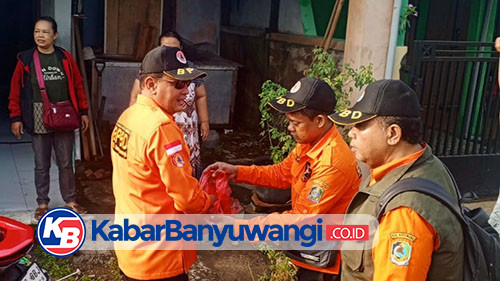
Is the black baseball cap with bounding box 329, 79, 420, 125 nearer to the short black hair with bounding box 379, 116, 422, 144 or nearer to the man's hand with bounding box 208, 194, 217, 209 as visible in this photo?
the short black hair with bounding box 379, 116, 422, 144

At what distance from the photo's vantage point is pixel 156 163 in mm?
2395

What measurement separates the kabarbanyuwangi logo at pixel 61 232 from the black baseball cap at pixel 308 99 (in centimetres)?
256

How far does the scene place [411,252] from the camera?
168 cm

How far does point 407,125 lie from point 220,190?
1366 millimetres

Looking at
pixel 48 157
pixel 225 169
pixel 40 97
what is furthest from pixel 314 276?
pixel 40 97

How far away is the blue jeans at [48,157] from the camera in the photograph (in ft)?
15.5

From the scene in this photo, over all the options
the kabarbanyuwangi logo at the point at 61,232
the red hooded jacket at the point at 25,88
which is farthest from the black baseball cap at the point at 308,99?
the red hooded jacket at the point at 25,88

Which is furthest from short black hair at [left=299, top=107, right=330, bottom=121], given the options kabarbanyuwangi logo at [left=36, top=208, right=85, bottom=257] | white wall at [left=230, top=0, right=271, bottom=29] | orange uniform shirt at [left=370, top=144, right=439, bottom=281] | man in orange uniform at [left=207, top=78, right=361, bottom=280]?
white wall at [left=230, top=0, right=271, bottom=29]

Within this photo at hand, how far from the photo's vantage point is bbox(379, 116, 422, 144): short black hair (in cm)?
191

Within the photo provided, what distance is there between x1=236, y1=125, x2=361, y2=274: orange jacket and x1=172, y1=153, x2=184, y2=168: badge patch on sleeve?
68 cm

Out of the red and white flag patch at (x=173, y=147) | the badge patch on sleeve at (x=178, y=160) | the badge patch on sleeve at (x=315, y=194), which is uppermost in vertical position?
the red and white flag patch at (x=173, y=147)

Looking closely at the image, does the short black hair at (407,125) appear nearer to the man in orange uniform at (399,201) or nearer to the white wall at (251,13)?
the man in orange uniform at (399,201)

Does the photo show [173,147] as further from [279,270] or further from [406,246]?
[279,270]

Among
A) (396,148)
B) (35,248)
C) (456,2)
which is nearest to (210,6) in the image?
A: (456,2)
